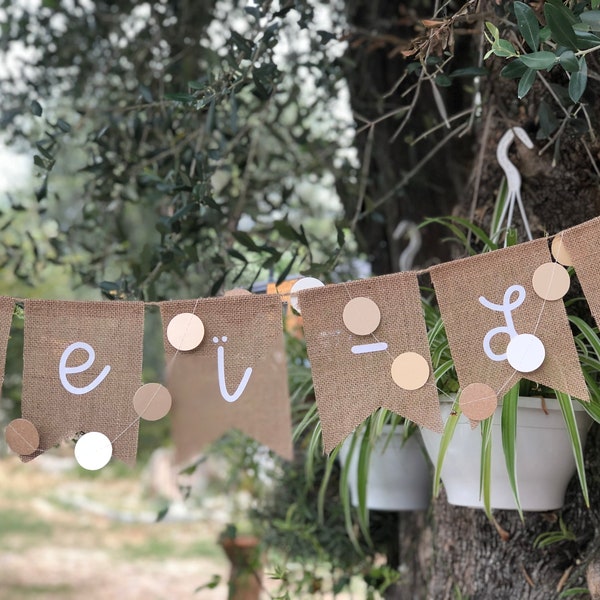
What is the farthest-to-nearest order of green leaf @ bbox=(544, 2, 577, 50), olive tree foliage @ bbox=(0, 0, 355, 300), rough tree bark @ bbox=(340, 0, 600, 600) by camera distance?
1. olive tree foliage @ bbox=(0, 0, 355, 300)
2. rough tree bark @ bbox=(340, 0, 600, 600)
3. green leaf @ bbox=(544, 2, 577, 50)

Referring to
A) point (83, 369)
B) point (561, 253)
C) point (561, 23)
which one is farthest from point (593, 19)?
point (83, 369)

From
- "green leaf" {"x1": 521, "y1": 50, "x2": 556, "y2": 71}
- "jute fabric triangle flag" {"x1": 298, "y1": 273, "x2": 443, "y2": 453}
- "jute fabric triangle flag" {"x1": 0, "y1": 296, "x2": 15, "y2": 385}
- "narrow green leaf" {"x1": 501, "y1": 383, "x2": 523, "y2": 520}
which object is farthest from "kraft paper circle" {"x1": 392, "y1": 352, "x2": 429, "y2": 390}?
"jute fabric triangle flag" {"x1": 0, "y1": 296, "x2": 15, "y2": 385}

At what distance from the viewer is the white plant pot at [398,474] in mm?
1407

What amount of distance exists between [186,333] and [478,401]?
353 mm

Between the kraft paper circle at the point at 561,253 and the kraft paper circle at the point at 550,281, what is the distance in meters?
0.01

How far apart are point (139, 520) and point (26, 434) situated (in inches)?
182

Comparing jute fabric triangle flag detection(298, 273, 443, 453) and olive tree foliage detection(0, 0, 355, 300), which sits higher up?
olive tree foliage detection(0, 0, 355, 300)

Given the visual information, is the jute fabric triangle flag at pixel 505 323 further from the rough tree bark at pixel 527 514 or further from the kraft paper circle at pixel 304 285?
the rough tree bark at pixel 527 514

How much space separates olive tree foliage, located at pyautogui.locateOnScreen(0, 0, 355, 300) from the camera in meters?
1.32

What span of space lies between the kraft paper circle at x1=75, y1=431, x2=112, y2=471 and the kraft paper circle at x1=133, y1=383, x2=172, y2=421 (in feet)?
0.18

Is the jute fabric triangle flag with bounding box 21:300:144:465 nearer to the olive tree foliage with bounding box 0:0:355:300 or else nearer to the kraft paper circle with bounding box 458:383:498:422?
the olive tree foliage with bounding box 0:0:355:300

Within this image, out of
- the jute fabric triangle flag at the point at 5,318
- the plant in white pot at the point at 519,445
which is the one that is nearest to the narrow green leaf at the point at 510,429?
the plant in white pot at the point at 519,445

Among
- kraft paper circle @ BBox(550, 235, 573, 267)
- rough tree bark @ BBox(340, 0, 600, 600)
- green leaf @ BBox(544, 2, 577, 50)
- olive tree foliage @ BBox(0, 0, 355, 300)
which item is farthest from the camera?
olive tree foliage @ BBox(0, 0, 355, 300)

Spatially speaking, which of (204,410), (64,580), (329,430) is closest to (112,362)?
(204,410)
